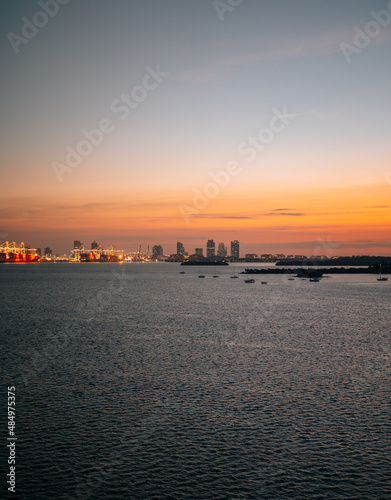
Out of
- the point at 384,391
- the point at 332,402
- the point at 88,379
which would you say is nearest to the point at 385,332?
the point at 384,391

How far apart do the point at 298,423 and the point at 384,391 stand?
9097 mm

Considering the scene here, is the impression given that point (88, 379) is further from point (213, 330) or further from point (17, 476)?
point (213, 330)

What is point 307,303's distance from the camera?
89.3 meters

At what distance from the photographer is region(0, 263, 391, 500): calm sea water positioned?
16.5 meters

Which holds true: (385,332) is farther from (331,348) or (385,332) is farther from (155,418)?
(155,418)

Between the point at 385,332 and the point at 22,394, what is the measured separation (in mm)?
43078

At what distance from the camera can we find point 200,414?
23.4 m

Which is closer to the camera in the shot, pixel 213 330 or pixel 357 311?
pixel 213 330

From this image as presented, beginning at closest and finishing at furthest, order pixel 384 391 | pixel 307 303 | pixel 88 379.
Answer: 1. pixel 384 391
2. pixel 88 379
3. pixel 307 303

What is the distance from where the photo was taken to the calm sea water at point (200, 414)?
54.1 ft

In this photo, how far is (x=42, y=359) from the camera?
36375mm

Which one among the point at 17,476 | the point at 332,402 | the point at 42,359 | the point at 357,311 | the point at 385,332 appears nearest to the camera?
the point at 17,476

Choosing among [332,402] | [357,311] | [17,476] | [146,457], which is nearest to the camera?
[17,476]

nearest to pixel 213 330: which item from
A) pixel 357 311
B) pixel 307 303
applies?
pixel 357 311
